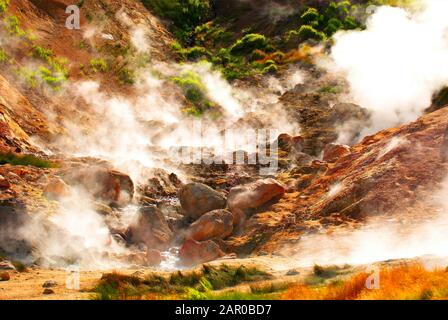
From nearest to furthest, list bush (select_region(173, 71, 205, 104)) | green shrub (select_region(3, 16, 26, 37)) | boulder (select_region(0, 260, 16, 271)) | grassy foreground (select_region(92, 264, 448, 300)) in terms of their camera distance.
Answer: grassy foreground (select_region(92, 264, 448, 300))
boulder (select_region(0, 260, 16, 271))
green shrub (select_region(3, 16, 26, 37))
bush (select_region(173, 71, 205, 104))

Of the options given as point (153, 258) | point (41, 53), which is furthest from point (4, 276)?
point (41, 53)

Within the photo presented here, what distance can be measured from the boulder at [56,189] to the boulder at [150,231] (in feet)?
5.30

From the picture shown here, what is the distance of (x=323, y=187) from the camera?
14.4m

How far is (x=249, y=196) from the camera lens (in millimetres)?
14242

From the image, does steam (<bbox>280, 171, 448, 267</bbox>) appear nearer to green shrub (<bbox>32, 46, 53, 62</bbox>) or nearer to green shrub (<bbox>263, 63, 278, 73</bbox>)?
green shrub (<bbox>32, 46, 53, 62</bbox>)

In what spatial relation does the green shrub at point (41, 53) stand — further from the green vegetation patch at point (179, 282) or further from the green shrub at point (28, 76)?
the green vegetation patch at point (179, 282)

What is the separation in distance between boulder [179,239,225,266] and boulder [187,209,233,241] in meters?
0.86

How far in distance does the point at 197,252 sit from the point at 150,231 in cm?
153

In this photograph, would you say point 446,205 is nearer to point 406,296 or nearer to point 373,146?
point 373,146

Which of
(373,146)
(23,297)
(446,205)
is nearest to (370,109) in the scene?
(373,146)

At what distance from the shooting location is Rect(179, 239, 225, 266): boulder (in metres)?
11.8

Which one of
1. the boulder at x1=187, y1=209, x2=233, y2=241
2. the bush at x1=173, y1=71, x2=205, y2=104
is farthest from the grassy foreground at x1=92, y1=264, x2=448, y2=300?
the bush at x1=173, y1=71, x2=205, y2=104

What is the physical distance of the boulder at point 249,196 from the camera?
1409cm

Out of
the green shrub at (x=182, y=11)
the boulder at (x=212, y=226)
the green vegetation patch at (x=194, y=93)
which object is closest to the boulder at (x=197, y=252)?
the boulder at (x=212, y=226)
